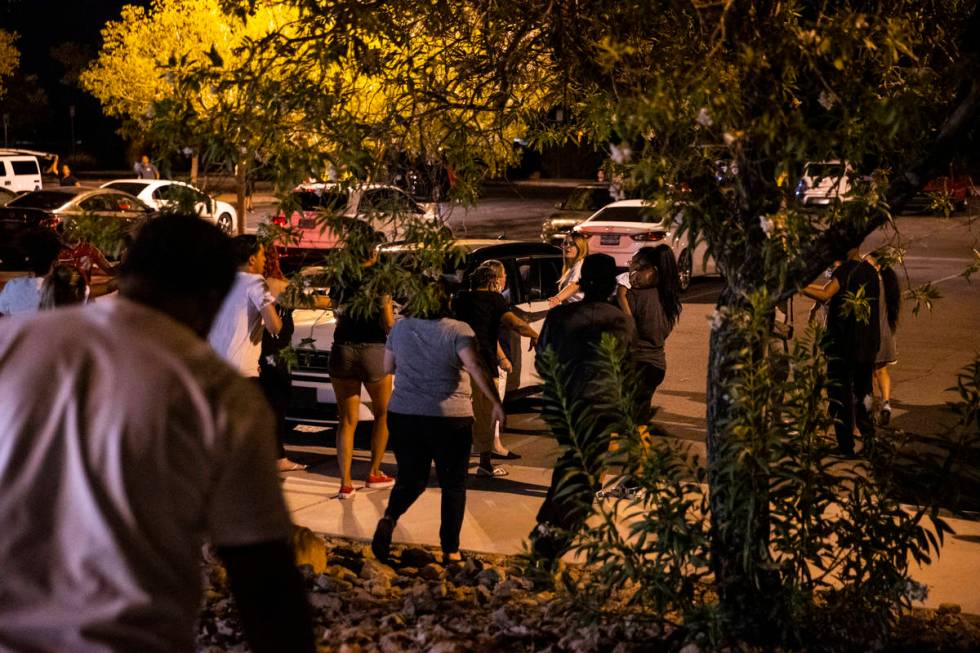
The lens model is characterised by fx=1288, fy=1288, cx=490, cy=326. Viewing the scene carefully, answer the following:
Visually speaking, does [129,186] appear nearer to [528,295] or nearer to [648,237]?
[648,237]

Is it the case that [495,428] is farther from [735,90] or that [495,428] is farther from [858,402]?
[735,90]

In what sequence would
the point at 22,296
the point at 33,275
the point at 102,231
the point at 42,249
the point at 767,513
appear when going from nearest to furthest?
1. the point at 767,513
2. the point at 102,231
3. the point at 42,249
4. the point at 22,296
5. the point at 33,275

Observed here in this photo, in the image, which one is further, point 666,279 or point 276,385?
point 666,279

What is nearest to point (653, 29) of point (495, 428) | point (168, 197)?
point (168, 197)

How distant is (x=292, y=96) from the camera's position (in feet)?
18.7

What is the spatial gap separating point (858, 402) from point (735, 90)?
19.3 feet

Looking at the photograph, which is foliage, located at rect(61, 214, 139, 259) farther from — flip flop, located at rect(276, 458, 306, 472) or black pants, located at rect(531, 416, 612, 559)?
flip flop, located at rect(276, 458, 306, 472)

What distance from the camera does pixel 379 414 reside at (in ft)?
29.2

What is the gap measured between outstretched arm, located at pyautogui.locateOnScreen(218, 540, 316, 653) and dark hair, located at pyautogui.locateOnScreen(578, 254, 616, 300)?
515 cm

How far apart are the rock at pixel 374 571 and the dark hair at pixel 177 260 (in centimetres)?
453

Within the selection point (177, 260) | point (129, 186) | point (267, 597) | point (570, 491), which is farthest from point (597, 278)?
point (129, 186)

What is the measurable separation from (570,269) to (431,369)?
4907mm

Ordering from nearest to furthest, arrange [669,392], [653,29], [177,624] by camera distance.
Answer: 1. [177,624]
2. [653,29]
3. [669,392]

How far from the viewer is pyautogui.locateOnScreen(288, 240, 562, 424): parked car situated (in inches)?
405
